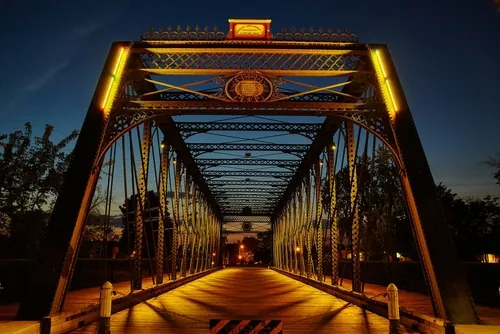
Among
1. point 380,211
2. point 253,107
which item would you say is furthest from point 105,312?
point 380,211

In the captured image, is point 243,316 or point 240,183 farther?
point 240,183

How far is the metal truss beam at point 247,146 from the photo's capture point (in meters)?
24.0

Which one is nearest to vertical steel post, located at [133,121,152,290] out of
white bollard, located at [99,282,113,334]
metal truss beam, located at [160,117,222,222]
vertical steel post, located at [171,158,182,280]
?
metal truss beam, located at [160,117,222,222]

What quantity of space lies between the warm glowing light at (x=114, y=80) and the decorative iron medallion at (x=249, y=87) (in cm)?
249

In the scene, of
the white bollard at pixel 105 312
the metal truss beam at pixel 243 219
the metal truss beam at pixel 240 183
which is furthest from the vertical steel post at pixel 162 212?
the metal truss beam at pixel 243 219

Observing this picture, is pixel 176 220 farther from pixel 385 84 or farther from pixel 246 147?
pixel 385 84

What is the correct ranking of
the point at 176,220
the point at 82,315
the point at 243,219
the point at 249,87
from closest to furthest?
the point at 82,315
the point at 249,87
the point at 176,220
the point at 243,219

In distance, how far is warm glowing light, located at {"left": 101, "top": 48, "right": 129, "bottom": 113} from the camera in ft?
30.8

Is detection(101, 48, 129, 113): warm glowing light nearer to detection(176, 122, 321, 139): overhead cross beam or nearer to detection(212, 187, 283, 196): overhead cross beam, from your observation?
detection(176, 122, 321, 139): overhead cross beam

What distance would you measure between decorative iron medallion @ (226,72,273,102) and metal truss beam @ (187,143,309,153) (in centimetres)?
1320

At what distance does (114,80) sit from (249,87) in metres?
3.14

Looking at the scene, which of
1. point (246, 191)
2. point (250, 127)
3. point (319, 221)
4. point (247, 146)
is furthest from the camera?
Result: point (246, 191)

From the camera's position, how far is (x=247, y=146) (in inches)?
955

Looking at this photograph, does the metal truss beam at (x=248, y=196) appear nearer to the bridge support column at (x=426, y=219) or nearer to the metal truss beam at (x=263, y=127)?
the metal truss beam at (x=263, y=127)
